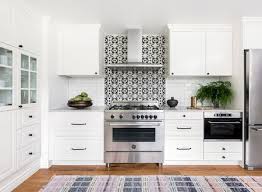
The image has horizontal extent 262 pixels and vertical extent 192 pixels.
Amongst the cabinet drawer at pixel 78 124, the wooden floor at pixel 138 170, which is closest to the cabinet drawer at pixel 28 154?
the wooden floor at pixel 138 170

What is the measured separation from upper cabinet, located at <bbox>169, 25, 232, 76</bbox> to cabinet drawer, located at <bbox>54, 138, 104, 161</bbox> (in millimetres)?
1610

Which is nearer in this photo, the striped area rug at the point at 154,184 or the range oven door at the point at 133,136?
the striped area rug at the point at 154,184

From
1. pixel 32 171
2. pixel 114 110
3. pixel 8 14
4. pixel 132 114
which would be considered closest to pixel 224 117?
pixel 132 114

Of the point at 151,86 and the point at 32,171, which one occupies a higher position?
the point at 151,86

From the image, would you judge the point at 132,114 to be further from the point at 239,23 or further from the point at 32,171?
the point at 239,23

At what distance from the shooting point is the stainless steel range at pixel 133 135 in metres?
3.57

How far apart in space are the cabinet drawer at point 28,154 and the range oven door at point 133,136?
3.10ft

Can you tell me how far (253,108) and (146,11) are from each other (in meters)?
1.95

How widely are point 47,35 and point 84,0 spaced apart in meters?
0.91

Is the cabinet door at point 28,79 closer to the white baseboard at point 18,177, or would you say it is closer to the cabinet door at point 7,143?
the cabinet door at point 7,143

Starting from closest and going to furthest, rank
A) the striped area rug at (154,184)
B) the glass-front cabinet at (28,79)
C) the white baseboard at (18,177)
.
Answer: the white baseboard at (18,177) → the striped area rug at (154,184) → the glass-front cabinet at (28,79)

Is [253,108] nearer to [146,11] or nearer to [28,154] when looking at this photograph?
[146,11]

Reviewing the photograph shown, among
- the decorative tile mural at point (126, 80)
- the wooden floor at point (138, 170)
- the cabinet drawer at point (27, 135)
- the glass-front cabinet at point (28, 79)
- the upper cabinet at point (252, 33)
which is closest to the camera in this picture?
the cabinet drawer at point (27, 135)

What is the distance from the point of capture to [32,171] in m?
3.27
